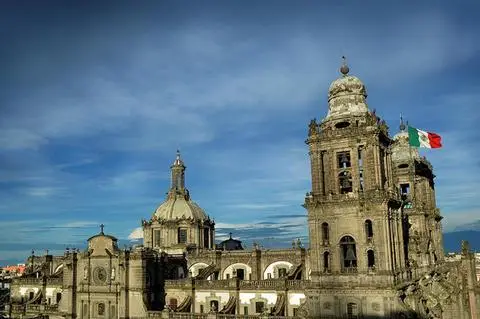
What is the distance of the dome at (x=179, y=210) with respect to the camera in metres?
68.1

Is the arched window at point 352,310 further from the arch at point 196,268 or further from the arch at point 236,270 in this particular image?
the arch at point 196,268

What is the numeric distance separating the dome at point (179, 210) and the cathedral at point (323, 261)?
17 cm

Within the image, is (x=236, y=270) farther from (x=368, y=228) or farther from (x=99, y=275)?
(x=368, y=228)

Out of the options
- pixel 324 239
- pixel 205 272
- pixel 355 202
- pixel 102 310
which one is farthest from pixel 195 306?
pixel 355 202

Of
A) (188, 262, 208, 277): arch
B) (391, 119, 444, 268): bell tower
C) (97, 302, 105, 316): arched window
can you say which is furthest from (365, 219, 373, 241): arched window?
(97, 302, 105, 316): arched window

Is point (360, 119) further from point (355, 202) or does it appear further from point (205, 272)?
point (205, 272)

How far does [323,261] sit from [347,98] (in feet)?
43.4

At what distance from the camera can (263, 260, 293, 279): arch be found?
55750mm

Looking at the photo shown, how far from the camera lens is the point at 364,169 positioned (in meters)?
39.7

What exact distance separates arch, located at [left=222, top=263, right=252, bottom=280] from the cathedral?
0.11 metres

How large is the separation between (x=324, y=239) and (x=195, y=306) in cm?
1887

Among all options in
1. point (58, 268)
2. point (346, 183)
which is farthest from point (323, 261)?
point (58, 268)

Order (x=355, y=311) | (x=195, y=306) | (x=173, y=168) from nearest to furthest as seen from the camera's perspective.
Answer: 1. (x=355, y=311)
2. (x=195, y=306)
3. (x=173, y=168)

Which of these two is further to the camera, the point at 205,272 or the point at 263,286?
the point at 205,272
